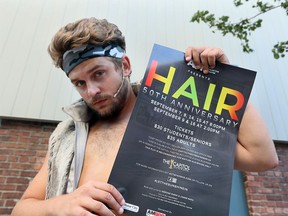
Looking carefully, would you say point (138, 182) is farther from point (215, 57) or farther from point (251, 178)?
point (251, 178)

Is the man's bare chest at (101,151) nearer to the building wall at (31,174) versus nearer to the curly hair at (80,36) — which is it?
the curly hair at (80,36)

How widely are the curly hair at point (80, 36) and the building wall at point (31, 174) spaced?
2.07m

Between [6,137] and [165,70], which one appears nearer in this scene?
[165,70]

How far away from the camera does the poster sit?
860mm

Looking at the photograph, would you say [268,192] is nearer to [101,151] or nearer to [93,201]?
[101,151]

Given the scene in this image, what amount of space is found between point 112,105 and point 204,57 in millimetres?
427

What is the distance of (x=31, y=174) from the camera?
116 inches

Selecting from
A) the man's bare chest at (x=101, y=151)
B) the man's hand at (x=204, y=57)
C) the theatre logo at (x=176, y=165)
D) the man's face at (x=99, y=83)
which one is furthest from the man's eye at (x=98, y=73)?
the theatre logo at (x=176, y=165)

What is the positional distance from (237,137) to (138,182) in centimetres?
43

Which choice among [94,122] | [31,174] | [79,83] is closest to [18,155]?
[31,174]

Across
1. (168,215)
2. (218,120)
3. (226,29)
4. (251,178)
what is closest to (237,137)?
(218,120)

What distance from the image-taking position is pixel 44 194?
1.15 metres

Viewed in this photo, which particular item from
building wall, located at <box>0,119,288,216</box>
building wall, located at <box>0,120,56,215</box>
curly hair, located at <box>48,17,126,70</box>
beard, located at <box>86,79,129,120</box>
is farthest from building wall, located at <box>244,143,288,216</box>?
curly hair, located at <box>48,17,126,70</box>

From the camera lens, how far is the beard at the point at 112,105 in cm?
113
